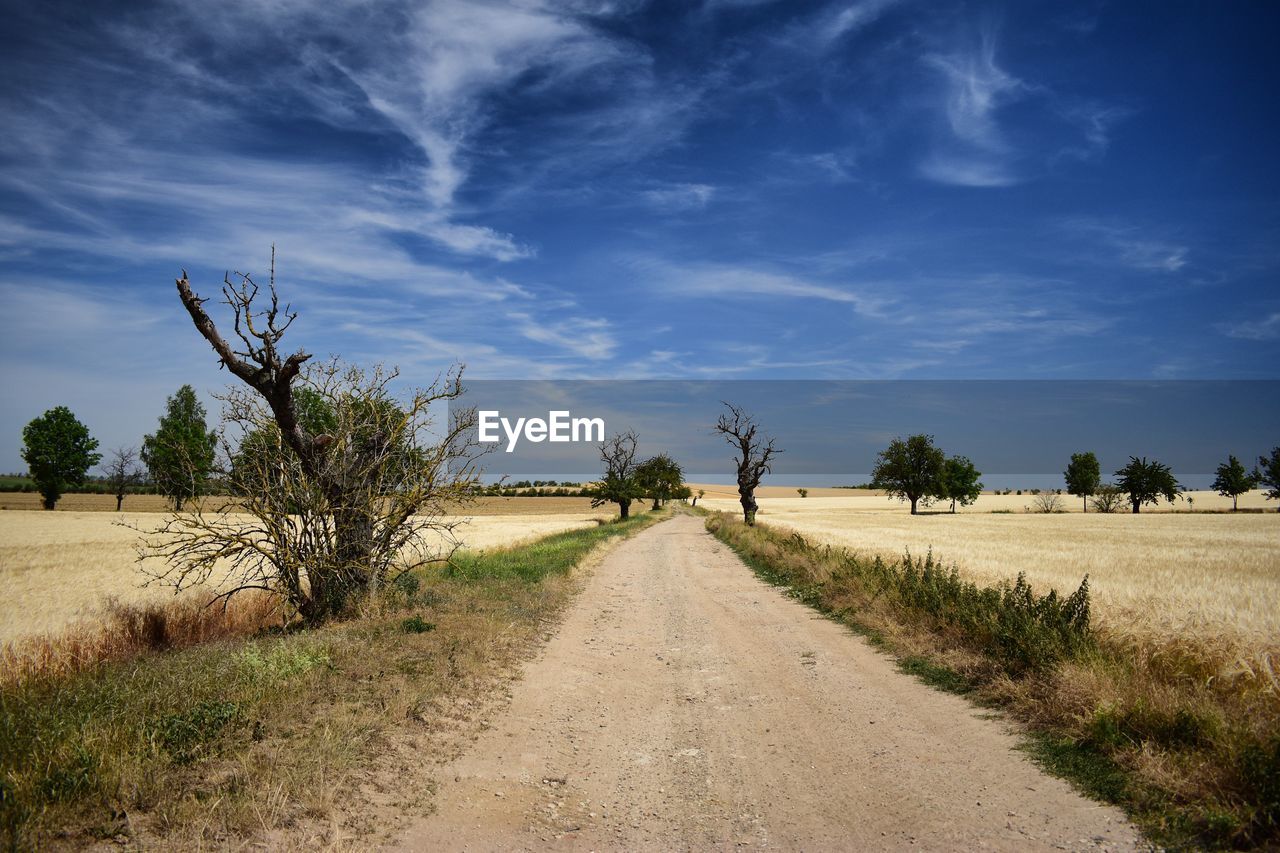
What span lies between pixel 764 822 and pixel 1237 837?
128 inches

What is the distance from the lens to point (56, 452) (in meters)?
73.8

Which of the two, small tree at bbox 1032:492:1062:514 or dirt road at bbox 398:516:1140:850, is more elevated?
dirt road at bbox 398:516:1140:850

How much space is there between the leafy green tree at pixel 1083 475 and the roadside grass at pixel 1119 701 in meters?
106

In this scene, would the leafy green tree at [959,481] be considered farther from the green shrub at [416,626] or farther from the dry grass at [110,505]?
the green shrub at [416,626]

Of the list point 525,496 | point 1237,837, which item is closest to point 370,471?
point 1237,837

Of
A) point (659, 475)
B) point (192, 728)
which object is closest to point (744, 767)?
point (192, 728)

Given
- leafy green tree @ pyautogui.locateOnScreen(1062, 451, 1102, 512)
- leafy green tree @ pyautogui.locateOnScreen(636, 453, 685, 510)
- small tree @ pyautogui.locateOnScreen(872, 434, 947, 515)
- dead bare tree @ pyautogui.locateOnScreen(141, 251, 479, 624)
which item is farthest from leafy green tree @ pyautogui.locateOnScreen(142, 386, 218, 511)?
leafy green tree @ pyautogui.locateOnScreen(1062, 451, 1102, 512)

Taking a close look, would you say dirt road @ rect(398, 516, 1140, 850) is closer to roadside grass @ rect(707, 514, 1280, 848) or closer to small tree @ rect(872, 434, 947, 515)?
roadside grass @ rect(707, 514, 1280, 848)

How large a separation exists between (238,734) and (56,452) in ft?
299

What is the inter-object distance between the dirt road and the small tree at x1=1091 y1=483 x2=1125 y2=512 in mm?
100649

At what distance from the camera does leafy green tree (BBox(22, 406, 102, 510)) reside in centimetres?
7269

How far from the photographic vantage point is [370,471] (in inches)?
478

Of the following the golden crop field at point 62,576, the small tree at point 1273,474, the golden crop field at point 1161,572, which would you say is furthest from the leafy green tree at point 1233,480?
the golden crop field at point 62,576

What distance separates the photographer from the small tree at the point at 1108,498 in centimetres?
9212
